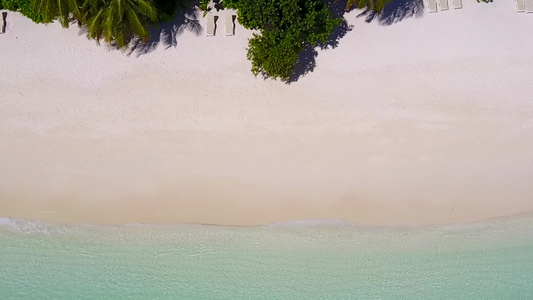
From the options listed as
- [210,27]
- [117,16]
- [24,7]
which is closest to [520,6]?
[210,27]

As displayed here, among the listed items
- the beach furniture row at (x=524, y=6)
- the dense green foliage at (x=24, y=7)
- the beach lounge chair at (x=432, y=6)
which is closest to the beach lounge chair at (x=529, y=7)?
the beach furniture row at (x=524, y=6)

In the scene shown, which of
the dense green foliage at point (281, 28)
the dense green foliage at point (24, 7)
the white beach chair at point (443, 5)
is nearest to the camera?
the dense green foliage at point (281, 28)

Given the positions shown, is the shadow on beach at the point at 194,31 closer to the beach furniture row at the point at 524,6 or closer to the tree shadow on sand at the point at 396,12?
the tree shadow on sand at the point at 396,12

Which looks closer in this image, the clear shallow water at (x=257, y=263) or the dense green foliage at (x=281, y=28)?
the dense green foliage at (x=281, y=28)

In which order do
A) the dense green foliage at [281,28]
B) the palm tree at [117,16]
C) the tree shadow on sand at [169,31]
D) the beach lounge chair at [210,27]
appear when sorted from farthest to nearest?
1. the beach lounge chair at [210,27]
2. the tree shadow on sand at [169,31]
3. the dense green foliage at [281,28]
4. the palm tree at [117,16]

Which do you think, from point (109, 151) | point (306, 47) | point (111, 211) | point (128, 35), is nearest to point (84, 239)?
point (111, 211)

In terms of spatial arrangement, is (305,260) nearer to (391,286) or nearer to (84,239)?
(391,286)

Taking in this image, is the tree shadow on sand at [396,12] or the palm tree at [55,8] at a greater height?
the tree shadow on sand at [396,12]
